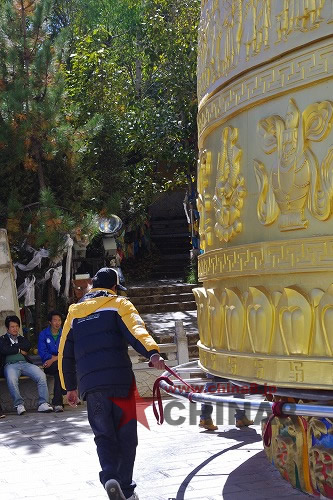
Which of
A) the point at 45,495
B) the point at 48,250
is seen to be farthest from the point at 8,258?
the point at 45,495

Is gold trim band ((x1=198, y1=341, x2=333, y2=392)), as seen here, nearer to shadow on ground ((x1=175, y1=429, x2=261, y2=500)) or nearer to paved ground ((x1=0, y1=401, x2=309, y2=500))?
paved ground ((x1=0, y1=401, x2=309, y2=500))

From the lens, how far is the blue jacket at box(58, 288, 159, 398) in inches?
185

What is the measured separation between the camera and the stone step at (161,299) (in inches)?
584

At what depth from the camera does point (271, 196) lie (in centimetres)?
406

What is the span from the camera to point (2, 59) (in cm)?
1116

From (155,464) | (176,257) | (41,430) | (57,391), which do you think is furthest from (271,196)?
(176,257)

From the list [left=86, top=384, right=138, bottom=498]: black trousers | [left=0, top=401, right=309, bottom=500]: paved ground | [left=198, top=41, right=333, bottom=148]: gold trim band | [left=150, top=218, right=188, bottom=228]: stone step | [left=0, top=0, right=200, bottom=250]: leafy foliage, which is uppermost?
[left=0, top=0, right=200, bottom=250]: leafy foliage

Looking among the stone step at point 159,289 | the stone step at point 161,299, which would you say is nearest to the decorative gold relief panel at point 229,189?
the stone step at point 161,299

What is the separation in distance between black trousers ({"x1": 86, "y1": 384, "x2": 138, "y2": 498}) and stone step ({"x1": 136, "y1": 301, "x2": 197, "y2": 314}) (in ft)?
32.5

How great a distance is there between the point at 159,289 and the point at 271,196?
11.2 meters

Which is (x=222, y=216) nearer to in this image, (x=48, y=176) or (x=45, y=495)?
(x=45, y=495)

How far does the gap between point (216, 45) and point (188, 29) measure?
10045mm

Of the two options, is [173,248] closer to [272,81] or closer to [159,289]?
[159,289]

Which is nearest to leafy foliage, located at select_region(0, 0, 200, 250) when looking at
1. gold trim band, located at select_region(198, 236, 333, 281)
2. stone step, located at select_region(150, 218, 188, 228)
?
stone step, located at select_region(150, 218, 188, 228)
